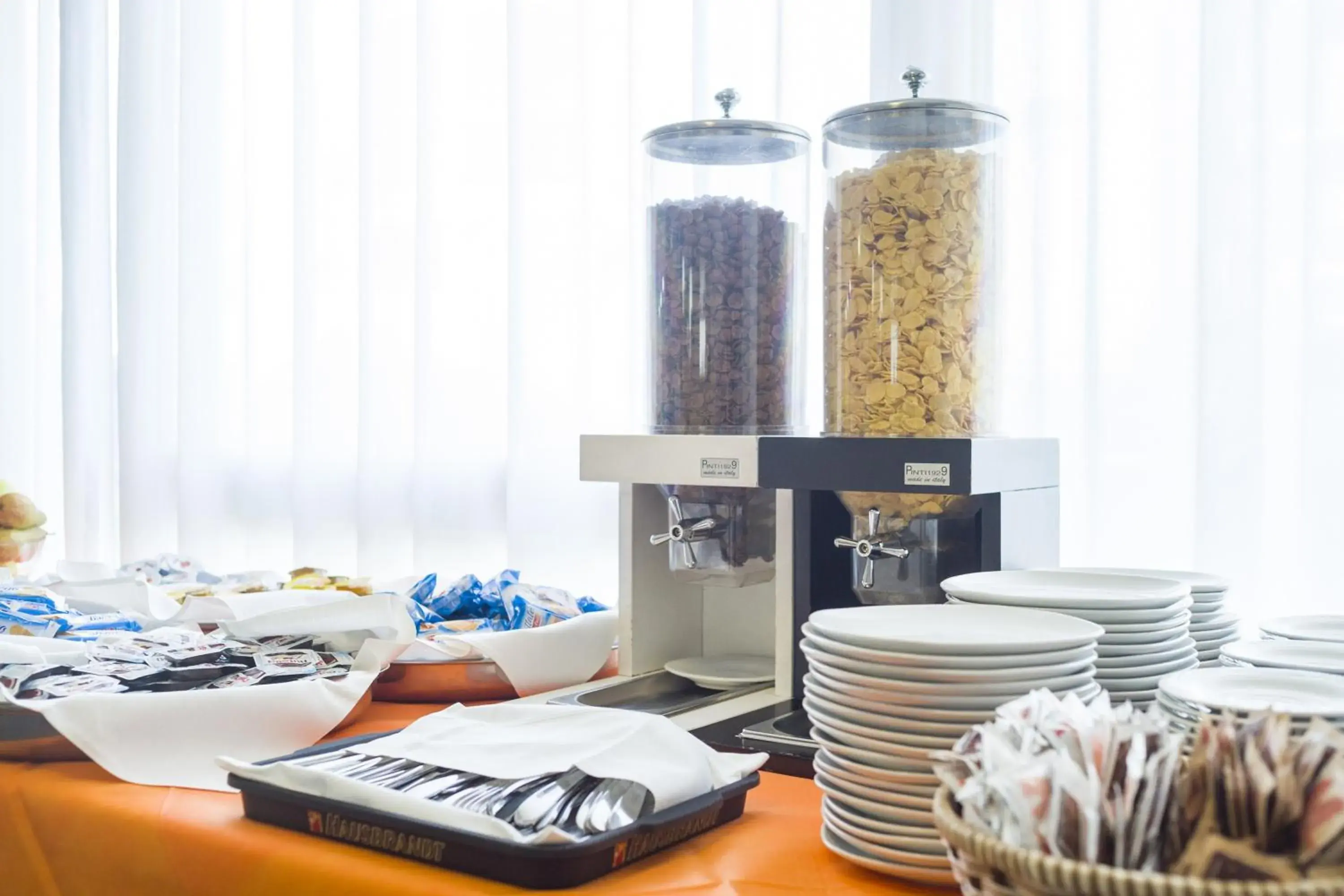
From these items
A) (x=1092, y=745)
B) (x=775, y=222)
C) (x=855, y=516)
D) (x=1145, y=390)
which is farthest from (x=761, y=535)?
(x=1092, y=745)

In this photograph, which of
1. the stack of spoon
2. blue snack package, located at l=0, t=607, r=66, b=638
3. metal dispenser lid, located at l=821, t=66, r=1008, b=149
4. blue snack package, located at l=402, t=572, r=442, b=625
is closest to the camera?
the stack of spoon

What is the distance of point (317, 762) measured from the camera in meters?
0.91

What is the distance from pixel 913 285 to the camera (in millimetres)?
1098

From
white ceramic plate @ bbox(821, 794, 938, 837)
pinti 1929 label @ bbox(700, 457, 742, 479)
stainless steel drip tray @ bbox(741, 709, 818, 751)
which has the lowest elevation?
stainless steel drip tray @ bbox(741, 709, 818, 751)

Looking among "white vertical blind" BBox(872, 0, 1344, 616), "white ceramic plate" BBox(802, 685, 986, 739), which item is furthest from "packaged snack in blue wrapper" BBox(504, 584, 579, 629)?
"white ceramic plate" BBox(802, 685, 986, 739)

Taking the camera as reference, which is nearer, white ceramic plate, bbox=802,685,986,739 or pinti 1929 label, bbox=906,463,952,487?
white ceramic plate, bbox=802,685,986,739

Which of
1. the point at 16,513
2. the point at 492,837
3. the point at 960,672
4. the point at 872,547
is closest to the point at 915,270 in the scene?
the point at 872,547

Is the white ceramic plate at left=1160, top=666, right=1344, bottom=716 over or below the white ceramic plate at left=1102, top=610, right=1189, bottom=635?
below

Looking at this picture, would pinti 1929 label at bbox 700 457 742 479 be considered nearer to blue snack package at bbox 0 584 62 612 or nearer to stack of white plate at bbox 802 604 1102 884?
stack of white plate at bbox 802 604 1102 884

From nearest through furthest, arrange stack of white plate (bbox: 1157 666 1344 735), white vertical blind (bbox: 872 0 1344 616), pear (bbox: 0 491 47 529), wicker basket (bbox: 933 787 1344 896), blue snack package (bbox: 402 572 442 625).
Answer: wicker basket (bbox: 933 787 1344 896) < stack of white plate (bbox: 1157 666 1344 735) < white vertical blind (bbox: 872 0 1344 616) < blue snack package (bbox: 402 572 442 625) < pear (bbox: 0 491 47 529)

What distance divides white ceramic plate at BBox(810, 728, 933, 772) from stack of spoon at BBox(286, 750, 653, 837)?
131 mm

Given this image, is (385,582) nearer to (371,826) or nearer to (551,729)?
(551,729)

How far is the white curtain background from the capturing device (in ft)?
4.17

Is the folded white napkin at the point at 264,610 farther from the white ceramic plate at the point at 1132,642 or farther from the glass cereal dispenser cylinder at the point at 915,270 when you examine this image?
the white ceramic plate at the point at 1132,642
